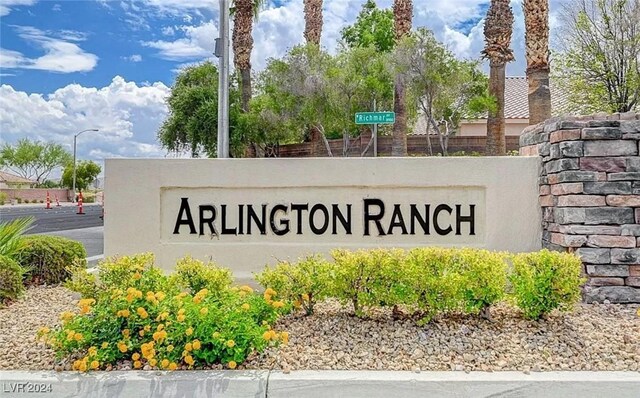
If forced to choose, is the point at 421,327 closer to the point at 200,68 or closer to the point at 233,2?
the point at 233,2

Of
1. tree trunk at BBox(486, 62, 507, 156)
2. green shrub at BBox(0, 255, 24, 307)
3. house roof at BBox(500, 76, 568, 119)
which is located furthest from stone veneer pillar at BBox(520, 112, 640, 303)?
house roof at BBox(500, 76, 568, 119)

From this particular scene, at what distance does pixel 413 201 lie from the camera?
22.4ft

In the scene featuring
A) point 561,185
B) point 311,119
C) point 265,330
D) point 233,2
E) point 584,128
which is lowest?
point 265,330

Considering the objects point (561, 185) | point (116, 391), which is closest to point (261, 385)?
point (116, 391)

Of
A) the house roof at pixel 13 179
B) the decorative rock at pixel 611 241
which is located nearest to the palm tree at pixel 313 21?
the decorative rock at pixel 611 241

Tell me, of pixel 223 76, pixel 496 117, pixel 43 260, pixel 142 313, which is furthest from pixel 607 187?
pixel 496 117

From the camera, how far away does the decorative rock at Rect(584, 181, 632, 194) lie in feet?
19.7

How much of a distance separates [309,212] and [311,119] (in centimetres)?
1799

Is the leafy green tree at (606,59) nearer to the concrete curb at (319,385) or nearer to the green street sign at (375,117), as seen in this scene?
the green street sign at (375,117)

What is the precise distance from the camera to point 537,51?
19734 millimetres

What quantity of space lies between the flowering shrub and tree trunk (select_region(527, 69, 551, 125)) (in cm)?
1645

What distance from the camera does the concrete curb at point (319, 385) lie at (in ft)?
13.3

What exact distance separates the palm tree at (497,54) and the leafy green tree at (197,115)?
37.5ft

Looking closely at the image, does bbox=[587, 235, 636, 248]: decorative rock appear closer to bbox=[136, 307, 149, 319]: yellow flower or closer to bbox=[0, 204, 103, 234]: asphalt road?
bbox=[136, 307, 149, 319]: yellow flower
